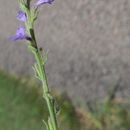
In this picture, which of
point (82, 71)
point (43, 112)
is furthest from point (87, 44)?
point (43, 112)

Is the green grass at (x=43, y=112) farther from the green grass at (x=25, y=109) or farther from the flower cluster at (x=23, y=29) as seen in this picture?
the flower cluster at (x=23, y=29)

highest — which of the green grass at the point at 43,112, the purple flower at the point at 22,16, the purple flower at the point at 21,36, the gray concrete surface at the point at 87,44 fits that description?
the purple flower at the point at 22,16

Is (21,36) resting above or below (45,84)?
above

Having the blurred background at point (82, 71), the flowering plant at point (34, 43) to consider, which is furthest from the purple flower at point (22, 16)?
the blurred background at point (82, 71)

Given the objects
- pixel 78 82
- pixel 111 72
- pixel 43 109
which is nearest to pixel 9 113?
pixel 43 109

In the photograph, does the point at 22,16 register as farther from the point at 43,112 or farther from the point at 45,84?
the point at 43,112

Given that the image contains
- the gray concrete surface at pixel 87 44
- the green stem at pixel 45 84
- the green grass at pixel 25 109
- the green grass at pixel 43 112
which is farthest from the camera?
the green grass at pixel 25 109

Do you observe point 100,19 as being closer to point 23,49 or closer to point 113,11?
point 113,11
